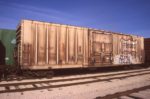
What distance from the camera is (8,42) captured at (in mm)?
→ 13562

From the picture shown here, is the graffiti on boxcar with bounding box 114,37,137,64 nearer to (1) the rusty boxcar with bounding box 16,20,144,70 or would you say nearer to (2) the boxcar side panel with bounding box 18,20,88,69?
(1) the rusty boxcar with bounding box 16,20,144,70

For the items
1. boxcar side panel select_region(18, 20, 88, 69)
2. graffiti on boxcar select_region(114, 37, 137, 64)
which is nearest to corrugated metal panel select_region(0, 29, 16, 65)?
boxcar side panel select_region(18, 20, 88, 69)

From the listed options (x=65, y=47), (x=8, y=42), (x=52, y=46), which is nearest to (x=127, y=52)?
(x=65, y=47)

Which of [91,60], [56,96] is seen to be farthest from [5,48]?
[56,96]

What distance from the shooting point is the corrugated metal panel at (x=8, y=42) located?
43.7 ft

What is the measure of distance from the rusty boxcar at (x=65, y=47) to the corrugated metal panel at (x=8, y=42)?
1.37m

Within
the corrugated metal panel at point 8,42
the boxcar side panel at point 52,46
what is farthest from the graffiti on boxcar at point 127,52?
the corrugated metal panel at point 8,42

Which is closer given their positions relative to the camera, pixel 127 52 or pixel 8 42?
pixel 8 42

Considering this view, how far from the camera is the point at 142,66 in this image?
72.3ft

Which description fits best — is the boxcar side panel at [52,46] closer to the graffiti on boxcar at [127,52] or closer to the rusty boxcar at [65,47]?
the rusty boxcar at [65,47]

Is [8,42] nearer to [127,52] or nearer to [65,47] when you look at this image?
[65,47]

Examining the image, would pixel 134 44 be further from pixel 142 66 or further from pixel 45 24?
pixel 45 24

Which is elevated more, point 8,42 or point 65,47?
point 8,42

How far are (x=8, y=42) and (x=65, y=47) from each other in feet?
15.0
